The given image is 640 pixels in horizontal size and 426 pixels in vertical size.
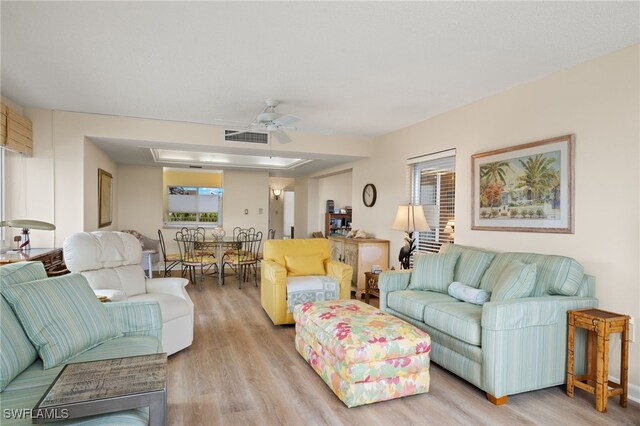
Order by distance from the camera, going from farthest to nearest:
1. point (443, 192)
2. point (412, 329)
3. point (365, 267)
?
1. point (365, 267)
2. point (443, 192)
3. point (412, 329)

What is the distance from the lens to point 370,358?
95.3 inches

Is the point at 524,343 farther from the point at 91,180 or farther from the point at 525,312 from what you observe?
the point at 91,180

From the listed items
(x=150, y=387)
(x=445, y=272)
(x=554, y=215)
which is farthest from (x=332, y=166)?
(x=150, y=387)

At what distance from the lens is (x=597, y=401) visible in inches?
97.2

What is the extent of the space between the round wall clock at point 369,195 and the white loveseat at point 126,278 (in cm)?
345

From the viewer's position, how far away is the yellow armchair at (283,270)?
161 inches

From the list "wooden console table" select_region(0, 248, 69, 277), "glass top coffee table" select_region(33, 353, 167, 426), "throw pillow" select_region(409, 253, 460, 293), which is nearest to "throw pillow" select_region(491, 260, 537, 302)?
"throw pillow" select_region(409, 253, 460, 293)

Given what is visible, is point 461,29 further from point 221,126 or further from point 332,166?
point 332,166

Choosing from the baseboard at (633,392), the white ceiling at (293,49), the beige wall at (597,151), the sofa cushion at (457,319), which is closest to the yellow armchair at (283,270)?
the sofa cushion at (457,319)

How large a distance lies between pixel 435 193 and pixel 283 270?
229cm

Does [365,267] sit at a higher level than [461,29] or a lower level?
lower

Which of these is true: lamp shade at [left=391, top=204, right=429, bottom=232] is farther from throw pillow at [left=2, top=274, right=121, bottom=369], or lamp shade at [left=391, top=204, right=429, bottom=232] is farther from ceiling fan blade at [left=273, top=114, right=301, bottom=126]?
throw pillow at [left=2, top=274, right=121, bottom=369]

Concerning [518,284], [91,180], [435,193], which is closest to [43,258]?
[91,180]

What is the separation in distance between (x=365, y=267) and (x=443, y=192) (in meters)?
1.68
